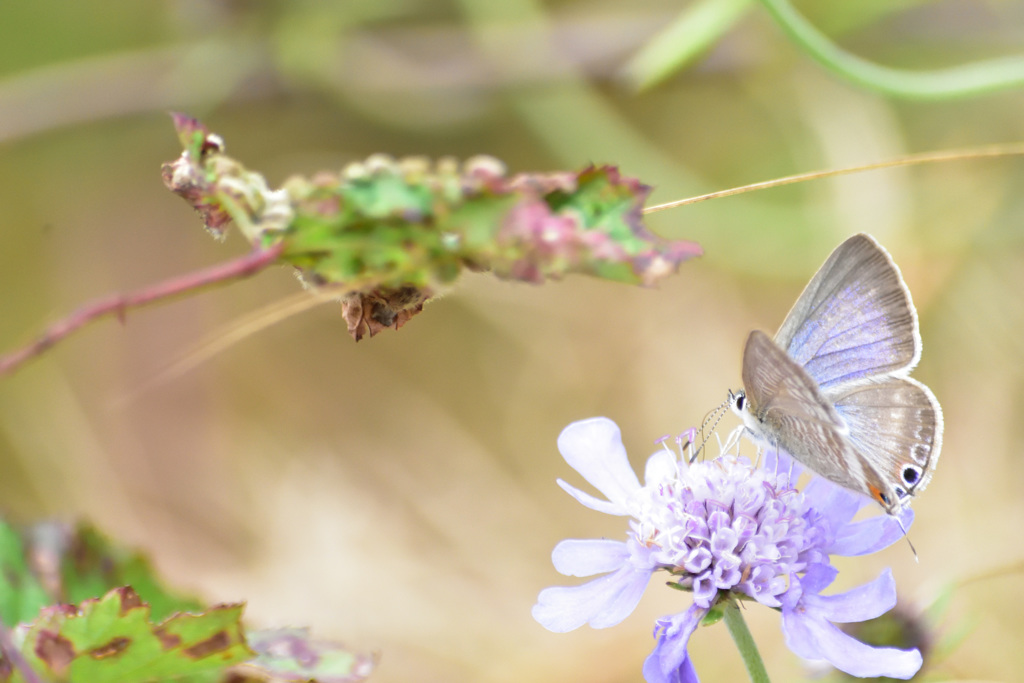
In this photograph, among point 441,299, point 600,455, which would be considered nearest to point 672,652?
point 600,455

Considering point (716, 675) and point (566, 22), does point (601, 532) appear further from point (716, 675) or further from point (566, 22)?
point (566, 22)

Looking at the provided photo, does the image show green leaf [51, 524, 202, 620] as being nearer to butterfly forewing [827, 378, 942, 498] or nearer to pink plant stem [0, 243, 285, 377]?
pink plant stem [0, 243, 285, 377]

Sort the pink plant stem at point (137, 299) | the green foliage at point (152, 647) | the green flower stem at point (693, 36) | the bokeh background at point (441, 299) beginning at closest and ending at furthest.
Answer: the pink plant stem at point (137, 299) < the green foliage at point (152, 647) < the green flower stem at point (693, 36) < the bokeh background at point (441, 299)

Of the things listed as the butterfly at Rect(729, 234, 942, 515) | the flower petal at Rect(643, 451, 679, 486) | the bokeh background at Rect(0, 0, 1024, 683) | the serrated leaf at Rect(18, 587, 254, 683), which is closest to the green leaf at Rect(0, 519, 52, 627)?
the serrated leaf at Rect(18, 587, 254, 683)

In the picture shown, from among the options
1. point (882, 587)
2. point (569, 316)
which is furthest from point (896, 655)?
point (569, 316)

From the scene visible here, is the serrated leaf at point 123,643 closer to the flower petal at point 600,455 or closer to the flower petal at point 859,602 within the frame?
the flower petal at point 600,455

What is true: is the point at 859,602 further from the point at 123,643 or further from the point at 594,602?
the point at 123,643

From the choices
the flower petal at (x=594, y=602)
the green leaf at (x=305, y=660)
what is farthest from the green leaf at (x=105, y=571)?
the flower petal at (x=594, y=602)
